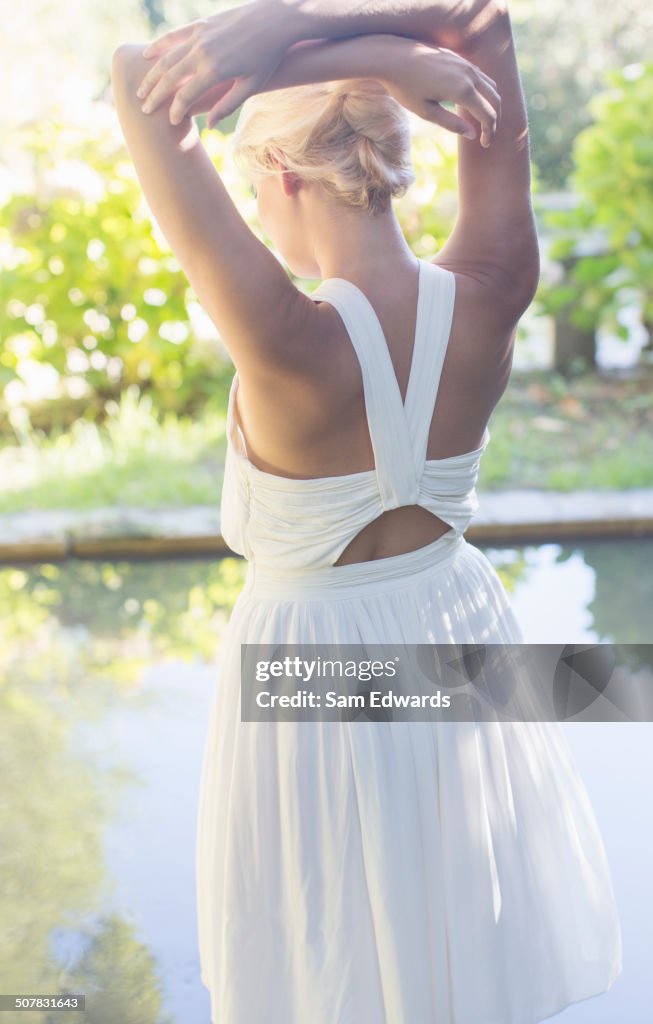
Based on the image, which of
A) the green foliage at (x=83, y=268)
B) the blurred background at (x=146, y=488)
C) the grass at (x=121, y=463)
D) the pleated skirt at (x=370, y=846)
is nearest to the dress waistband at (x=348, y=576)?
the pleated skirt at (x=370, y=846)

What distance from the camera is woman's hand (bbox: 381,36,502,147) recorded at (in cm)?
105

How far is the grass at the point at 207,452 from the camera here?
4.48m

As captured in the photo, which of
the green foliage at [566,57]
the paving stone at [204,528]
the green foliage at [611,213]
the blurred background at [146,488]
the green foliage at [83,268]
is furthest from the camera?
the green foliage at [566,57]

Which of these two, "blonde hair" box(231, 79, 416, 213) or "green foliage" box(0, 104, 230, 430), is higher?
"green foliage" box(0, 104, 230, 430)

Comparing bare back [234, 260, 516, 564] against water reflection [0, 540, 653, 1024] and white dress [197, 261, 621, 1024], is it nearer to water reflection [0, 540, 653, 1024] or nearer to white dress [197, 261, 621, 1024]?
white dress [197, 261, 621, 1024]

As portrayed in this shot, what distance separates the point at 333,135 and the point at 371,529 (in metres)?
0.40

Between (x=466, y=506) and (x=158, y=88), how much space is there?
0.56 meters

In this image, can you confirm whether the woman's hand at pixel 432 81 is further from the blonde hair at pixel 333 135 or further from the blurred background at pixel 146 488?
the blurred background at pixel 146 488

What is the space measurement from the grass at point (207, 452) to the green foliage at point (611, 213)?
0.44 meters

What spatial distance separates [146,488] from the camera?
14.8ft

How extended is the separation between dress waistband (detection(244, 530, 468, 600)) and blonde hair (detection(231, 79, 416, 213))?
375 mm

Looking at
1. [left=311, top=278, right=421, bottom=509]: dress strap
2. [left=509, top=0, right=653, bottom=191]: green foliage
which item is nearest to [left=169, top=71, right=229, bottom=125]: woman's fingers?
[left=311, top=278, right=421, bottom=509]: dress strap

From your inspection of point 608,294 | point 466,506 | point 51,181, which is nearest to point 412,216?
point 608,294

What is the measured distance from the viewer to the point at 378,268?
116cm
